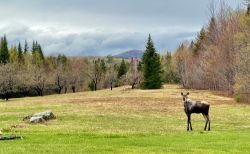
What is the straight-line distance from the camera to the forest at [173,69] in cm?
7093

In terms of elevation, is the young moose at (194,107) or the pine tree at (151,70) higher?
the pine tree at (151,70)

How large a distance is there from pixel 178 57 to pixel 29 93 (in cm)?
5247

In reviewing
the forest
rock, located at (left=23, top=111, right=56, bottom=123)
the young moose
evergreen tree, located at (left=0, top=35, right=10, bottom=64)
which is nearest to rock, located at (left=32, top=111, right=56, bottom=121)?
rock, located at (left=23, top=111, right=56, bottom=123)

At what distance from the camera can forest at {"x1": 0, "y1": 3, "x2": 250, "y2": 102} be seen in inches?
2793

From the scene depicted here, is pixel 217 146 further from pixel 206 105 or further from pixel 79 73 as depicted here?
pixel 79 73

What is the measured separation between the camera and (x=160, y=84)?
118 meters

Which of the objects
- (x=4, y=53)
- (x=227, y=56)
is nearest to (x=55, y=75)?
(x=4, y=53)

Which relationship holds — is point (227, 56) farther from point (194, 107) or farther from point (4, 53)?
point (4, 53)

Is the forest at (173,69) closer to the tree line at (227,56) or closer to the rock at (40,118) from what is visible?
the tree line at (227,56)

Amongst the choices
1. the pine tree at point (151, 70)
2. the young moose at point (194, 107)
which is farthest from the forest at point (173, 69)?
the young moose at point (194, 107)

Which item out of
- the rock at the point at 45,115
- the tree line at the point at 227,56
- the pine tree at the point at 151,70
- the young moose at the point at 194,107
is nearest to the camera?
the young moose at the point at 194,107

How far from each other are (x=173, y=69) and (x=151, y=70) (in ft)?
167

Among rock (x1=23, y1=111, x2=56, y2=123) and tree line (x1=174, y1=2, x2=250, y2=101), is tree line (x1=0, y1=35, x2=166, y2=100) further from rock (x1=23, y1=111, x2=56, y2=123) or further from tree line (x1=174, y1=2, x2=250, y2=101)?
rock (x1=23, y1=111, x2=56, y2=123)

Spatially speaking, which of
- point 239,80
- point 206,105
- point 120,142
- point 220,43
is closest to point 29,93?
point 220,43
